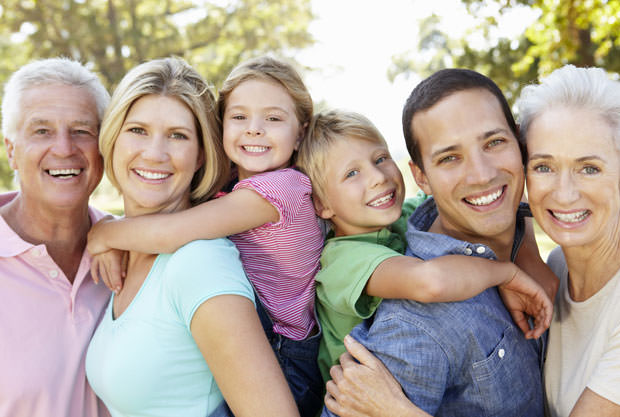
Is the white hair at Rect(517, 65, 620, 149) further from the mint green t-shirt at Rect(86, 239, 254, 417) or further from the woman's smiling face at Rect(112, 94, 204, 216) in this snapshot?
the woman's smiling face at Rect(112, 94, 204, 216)

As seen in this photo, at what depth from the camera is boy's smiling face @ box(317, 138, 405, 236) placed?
2.87 meters

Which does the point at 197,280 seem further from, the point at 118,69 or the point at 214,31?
the point at 214,31

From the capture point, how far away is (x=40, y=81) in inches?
116

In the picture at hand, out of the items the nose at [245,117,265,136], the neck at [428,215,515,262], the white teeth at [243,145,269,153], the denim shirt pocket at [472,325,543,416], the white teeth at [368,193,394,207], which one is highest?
the nose at [245,117,265,136]

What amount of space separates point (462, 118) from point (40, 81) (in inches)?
90.0

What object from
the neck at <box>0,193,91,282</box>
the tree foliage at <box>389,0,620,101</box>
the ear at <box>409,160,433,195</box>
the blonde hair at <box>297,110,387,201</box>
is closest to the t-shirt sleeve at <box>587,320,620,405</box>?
the ear at <box>409,160,433,195</box>

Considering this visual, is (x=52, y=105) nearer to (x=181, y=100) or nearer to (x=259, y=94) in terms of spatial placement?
(x=181, y=100)

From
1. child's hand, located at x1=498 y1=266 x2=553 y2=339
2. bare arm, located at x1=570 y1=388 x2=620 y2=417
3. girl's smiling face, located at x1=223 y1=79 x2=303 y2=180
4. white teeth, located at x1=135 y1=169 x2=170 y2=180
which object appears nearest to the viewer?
bare arm, located at x1=570 y1=388 x2=620 y2=417

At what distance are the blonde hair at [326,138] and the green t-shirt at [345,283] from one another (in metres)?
0.38

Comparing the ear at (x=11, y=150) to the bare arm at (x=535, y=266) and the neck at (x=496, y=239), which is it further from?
the bare arm at (x=535, y=266)

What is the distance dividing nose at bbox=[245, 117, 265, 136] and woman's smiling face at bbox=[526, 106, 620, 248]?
1487 millimetres

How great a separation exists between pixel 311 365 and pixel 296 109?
4.98ft

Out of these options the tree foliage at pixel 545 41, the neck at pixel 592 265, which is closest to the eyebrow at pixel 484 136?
Answer: the neck at pixel 592 265

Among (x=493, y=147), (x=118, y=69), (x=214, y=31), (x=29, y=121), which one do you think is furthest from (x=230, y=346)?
(x=214, y=31)
